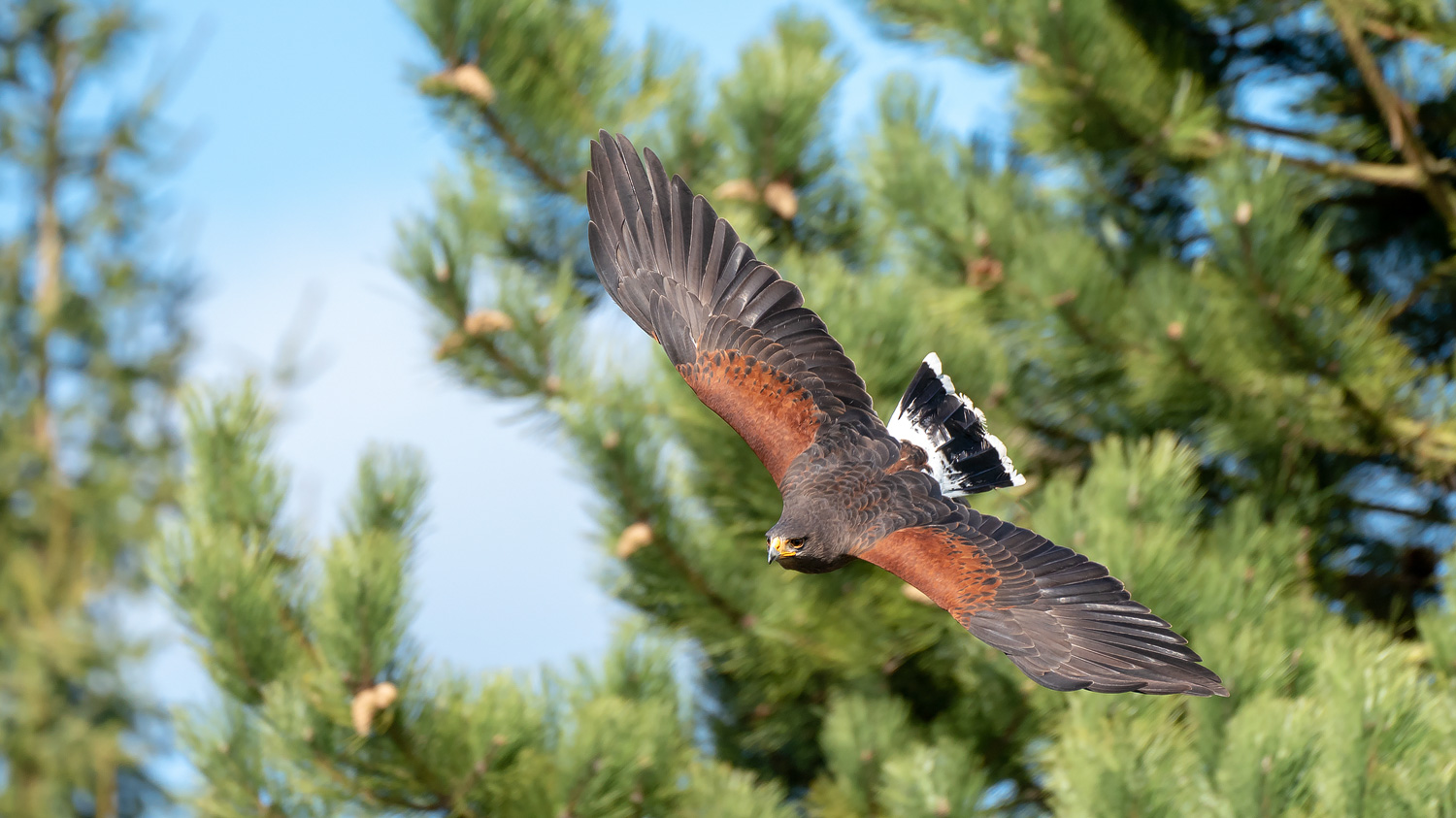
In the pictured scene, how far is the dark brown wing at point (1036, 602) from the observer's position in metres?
2.29

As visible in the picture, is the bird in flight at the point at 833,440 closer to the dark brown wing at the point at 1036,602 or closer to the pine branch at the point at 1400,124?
the dark brown wing at the point at 1036,602

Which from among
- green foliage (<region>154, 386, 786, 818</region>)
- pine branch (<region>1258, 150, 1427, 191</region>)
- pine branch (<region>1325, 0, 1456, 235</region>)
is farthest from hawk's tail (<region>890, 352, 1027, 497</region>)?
pine branch (<region>1325, 0, 1456, 235</region>)

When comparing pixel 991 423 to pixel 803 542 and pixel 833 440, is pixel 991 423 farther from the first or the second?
pixel 803 542

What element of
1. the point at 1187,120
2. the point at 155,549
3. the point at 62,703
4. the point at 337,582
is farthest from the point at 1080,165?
the point at 62,703

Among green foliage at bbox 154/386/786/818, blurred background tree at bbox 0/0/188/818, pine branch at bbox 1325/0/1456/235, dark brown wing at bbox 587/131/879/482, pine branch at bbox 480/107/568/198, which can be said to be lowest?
blurred background tree at bbox 0/0/188/818

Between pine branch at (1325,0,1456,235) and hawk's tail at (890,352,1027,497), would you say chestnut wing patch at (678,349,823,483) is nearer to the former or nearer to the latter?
hawk's tail at (890,352,1027,497)

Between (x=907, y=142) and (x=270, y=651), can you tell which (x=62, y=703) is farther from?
(x=907, y=142)

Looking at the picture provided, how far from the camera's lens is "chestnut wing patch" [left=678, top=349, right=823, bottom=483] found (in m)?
2.80

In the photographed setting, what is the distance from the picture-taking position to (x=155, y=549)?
3.25m

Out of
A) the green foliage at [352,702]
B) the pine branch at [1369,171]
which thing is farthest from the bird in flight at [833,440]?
the pine branch at [1369,171]

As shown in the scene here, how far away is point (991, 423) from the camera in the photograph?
4.00 meters

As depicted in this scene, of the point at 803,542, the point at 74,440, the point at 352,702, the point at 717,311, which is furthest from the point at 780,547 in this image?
the point at 74,440

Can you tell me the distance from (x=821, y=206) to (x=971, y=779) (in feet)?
7.26

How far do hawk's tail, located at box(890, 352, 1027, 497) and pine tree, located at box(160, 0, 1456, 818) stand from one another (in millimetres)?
318
